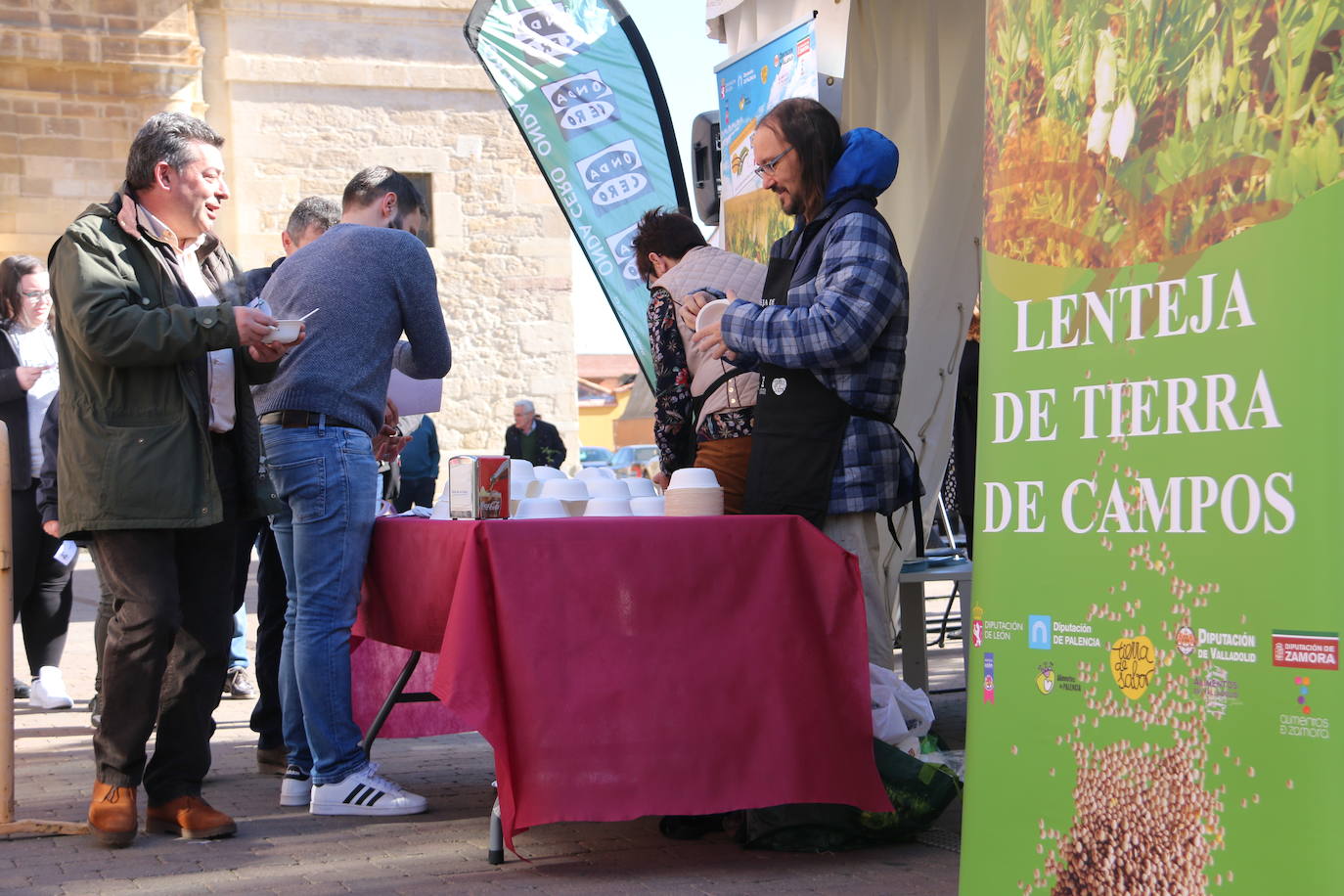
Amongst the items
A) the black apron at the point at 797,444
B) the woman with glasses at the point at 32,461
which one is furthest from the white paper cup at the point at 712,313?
the woman with glasses at the point at 32,461

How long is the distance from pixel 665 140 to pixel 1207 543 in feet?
16.6

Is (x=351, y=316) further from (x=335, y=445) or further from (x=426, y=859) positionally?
(x=426, y=859)

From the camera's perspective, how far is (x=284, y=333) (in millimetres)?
3633

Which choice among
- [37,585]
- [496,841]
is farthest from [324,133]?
[496,841]

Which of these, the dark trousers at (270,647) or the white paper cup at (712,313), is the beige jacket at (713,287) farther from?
the dark trousers at (270,647)

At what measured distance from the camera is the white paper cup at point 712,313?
3.75m

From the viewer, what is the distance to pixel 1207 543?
2188mm

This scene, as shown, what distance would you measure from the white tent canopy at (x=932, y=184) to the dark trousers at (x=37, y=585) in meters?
3.65

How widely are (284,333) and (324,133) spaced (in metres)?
17.3

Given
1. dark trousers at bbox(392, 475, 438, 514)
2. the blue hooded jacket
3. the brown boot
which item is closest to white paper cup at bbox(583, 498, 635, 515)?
the blue hooded jacket

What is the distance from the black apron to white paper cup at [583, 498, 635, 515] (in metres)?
0.33

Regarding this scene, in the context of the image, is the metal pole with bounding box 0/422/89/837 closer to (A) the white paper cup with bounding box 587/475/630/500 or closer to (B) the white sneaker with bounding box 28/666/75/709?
(A) the white paper cup with bounding box 587/475/630/500

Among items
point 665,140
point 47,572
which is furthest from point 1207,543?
point 47,572

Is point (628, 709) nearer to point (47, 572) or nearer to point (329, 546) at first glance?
point (329, 546)
